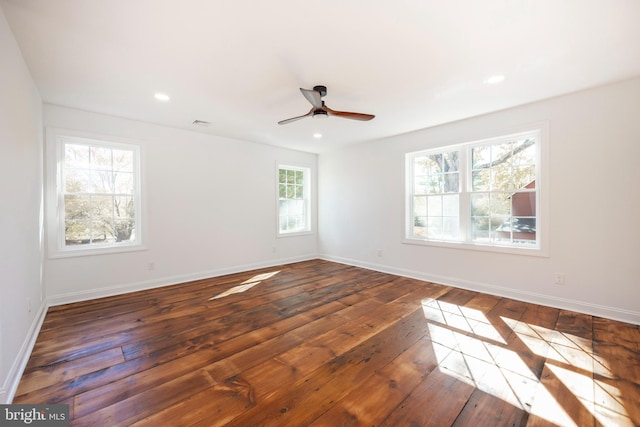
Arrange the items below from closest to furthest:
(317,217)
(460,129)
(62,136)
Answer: (62,136)
(460,129)
(317,217)

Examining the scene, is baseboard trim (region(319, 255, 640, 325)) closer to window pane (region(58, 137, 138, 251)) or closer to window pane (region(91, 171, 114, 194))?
window pane (region(58, 137, 138, 251))

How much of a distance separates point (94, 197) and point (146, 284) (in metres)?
1.45

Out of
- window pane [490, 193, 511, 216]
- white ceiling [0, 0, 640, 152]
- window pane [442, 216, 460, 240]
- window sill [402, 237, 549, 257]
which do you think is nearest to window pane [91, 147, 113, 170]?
white ceiling [0, 0, 640, 152]

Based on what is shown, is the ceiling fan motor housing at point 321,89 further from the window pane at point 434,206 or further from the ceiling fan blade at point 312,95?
the window pane at point 434,206

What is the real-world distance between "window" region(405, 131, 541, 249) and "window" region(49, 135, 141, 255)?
179 inches

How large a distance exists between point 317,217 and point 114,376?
490cm

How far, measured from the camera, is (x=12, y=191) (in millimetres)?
1963

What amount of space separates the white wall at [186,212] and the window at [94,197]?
0.52ft

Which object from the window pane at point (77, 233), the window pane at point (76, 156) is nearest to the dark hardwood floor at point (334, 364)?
the window pane at point (77, 233)

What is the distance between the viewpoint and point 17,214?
6.85 ft

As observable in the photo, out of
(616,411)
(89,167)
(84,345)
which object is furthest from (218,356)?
(89,167)

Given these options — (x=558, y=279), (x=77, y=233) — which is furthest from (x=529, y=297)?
(x=77, y=233)

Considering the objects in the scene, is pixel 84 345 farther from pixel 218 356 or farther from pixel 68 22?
pixel 68 22

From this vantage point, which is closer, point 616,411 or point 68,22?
point 616,411
